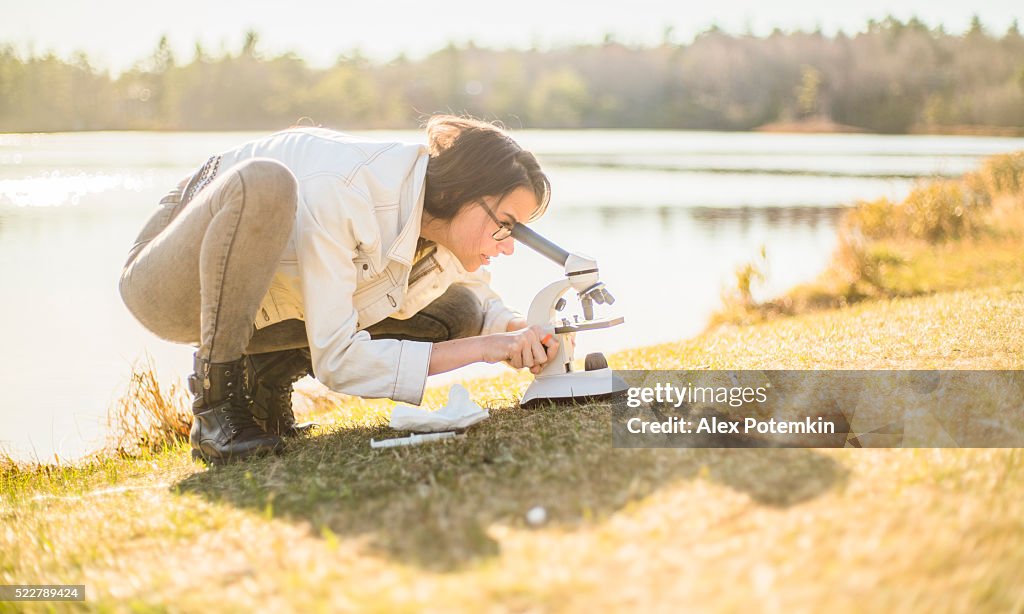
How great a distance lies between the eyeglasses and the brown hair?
0.16 ft

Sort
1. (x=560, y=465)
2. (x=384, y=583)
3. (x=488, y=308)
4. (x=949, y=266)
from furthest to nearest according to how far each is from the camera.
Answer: (x=949, y=266) → (x=488, y=308) → (x=560, y=465) → (x=384, y=583)

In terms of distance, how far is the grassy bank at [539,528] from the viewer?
173 cm

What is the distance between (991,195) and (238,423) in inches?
492

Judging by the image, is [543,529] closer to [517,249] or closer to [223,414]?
[223,414]

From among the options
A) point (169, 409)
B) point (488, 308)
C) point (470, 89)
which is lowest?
point (169, 409)

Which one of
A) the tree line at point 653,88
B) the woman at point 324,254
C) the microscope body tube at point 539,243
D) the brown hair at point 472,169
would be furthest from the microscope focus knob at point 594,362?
the tree line at point 653,88

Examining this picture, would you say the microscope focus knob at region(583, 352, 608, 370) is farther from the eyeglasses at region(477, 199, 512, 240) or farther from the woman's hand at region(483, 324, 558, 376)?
the eyeglasses at region(477, 199, 512, 240)

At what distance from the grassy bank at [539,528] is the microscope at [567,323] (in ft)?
0.40

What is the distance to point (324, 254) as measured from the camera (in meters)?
2.90

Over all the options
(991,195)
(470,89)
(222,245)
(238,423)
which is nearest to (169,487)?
(238,423)

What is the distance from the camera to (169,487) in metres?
2.96

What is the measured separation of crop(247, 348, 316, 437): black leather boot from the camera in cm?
356

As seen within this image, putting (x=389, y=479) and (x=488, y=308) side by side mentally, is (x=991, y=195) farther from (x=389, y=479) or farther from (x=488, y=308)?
(x=389, y=479)

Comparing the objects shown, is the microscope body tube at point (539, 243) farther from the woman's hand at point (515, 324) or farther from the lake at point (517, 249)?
the lake at point (517, 249)
